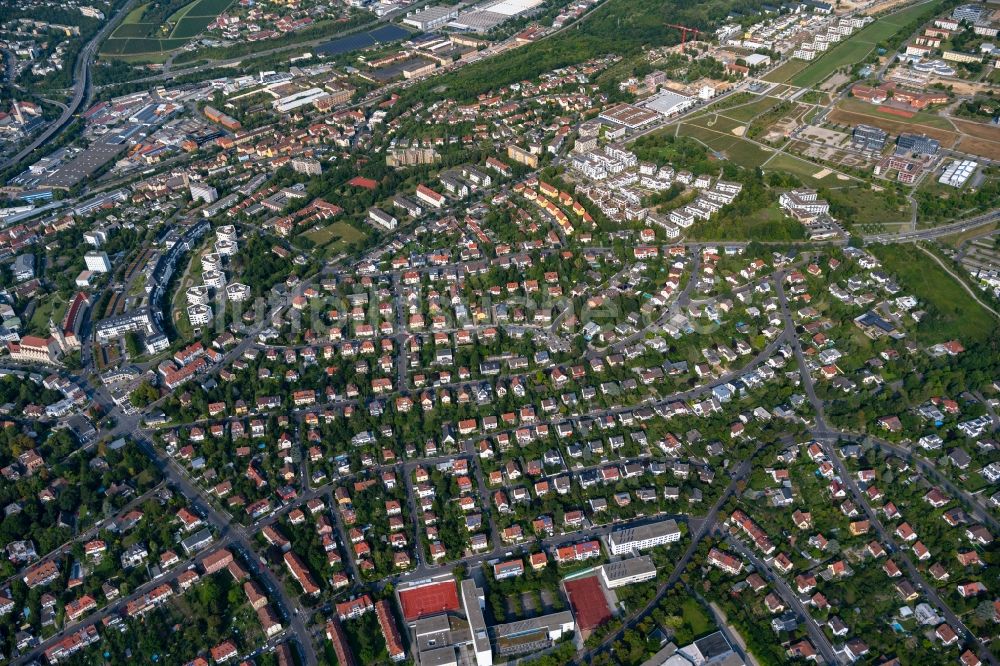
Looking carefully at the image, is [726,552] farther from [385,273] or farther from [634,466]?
[385,273]

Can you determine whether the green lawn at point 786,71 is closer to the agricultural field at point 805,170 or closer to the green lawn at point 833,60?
the green lawn at point 833,60

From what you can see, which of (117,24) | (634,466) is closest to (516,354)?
(634,466)

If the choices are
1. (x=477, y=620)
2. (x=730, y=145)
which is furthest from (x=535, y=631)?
(x=730, y=145)

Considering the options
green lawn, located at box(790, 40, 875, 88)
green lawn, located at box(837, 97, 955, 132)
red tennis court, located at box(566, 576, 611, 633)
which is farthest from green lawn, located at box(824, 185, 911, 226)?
red tennis court, located at box(566, 576, 611, 633)

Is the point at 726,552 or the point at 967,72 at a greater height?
the point at 967,72

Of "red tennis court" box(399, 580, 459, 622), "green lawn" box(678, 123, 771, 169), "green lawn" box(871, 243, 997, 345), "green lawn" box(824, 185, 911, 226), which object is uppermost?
"green lawn" box(678, 123, 771, 169)

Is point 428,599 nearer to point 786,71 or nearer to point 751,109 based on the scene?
point 751,109

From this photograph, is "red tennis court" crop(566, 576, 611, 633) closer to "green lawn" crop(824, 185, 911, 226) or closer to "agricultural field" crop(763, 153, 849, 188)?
"green lawn" crop(824, 185, 911, 226)
